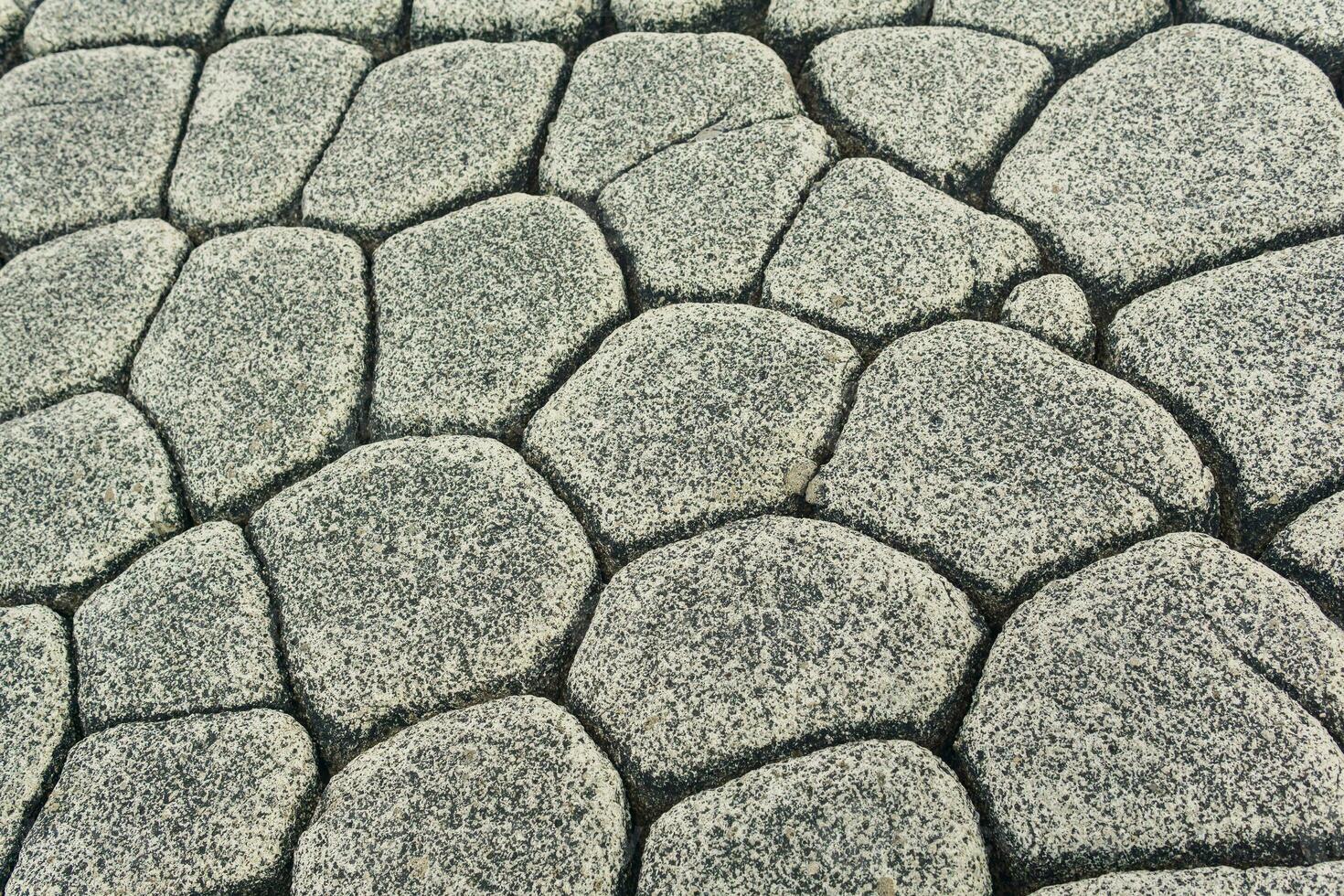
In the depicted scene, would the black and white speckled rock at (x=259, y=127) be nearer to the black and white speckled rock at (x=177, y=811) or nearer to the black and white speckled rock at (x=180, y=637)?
the black and white speckled rock at (x=180, y=637)

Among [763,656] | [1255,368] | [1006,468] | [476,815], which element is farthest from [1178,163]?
[476,815]

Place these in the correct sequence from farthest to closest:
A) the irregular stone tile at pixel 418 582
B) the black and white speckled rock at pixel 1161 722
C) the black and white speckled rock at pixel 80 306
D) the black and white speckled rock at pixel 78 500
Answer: the black and white speckled rock at pixel 80 306
the black and white speckled rock at pixel 78 500
the irregular stone tile at pixel 418 582
the black and white speckled rock at pixel 1161 722

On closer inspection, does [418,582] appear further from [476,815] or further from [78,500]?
[78,500]

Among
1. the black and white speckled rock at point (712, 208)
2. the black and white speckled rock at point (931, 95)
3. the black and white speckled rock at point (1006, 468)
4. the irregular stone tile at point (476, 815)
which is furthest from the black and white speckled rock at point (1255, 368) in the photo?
the irregular stone tile at point (476, 815)

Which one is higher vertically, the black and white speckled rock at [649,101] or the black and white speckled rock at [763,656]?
the black and white speckled rock at [649,101]

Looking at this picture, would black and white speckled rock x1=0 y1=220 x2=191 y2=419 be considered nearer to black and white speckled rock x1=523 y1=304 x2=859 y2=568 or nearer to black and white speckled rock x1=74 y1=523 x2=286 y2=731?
black and white speckled rock x1=74 y1=523 x2=286 y2=731

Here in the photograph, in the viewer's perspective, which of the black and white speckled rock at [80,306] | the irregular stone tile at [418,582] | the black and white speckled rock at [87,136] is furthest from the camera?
the black and white speckled rock at [87,136]
